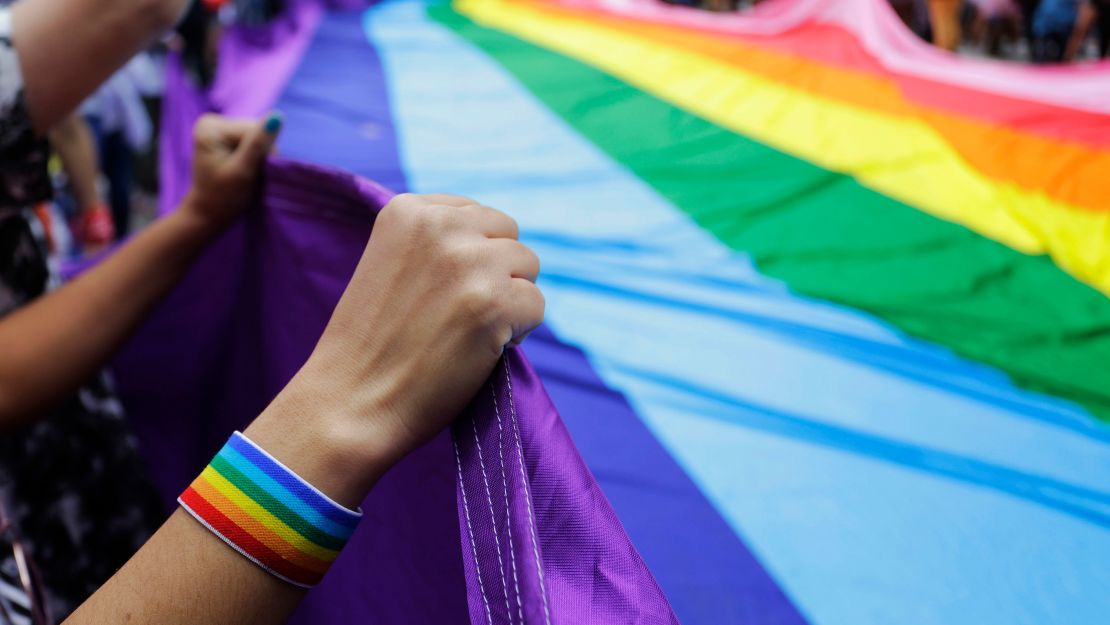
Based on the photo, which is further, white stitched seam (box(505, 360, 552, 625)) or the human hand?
the human hand

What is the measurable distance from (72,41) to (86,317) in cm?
26

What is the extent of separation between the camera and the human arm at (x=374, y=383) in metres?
0.38

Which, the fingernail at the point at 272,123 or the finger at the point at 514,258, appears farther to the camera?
the fingernail at the point at 272,123

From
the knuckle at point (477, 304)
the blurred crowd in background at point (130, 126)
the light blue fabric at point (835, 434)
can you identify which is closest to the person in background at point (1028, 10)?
the blurred crowd in background at point (130, 126)

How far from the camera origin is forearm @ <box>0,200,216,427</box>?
0.68m

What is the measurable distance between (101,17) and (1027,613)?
81cm

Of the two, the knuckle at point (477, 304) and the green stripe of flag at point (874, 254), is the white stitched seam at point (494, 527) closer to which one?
the knuckle at point (477, 304)

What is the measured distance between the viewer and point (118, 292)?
29.9 inches

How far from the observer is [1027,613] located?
1.71 feet

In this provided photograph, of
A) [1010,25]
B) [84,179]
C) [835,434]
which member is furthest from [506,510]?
[1010,25]

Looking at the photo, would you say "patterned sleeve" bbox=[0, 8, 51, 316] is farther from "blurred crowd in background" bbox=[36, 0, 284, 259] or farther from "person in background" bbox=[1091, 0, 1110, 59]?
"person in background" bbox=[1091, 0, 1110, 59]

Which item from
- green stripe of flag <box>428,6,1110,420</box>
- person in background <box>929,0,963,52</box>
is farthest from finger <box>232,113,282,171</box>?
person in background <box>929,0,963,52</box>

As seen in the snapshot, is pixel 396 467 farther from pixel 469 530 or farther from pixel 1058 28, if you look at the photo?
pixel 1058 28

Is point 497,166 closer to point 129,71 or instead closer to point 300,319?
point 300,319
